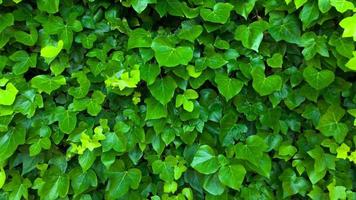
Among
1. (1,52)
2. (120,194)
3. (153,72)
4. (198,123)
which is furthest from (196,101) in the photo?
(1,52)

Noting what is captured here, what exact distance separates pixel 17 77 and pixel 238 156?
1088mm

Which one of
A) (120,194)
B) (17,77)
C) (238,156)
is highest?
(17,77)

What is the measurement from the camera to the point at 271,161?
211 cm

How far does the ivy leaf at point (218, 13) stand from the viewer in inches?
73.4

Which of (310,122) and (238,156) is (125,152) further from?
(310,122)

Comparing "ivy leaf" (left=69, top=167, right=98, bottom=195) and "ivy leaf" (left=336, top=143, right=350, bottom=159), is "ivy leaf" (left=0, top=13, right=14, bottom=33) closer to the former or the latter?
"ivy leaf" (left=69, top=167, right=98, bottom=195)

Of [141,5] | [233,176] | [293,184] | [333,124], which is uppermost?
[141,5]

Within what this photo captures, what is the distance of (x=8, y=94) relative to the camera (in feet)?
6.22

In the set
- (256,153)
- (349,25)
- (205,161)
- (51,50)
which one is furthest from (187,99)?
(349,25)

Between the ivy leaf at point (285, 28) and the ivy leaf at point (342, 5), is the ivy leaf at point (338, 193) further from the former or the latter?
the ivy leaf at point (342, 5)

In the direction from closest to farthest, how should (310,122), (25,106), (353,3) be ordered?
1. (353,3)
2. (25,106)
3. (310,122)

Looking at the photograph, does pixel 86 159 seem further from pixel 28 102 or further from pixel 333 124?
pixel 333 124

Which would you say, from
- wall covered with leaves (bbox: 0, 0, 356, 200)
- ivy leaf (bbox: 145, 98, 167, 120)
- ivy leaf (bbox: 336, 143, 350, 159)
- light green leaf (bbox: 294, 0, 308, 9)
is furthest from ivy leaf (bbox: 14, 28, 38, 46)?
ivy leaf (bbox: 336, 143, 350, 159)

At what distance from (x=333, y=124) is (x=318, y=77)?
0.25 m
